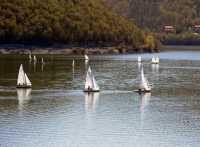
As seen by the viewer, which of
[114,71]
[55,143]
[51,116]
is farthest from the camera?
[114,71]

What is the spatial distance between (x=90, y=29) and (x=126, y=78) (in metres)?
98.2

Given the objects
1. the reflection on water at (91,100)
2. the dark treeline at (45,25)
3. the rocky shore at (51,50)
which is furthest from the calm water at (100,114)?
the dark treeline at (45,25)

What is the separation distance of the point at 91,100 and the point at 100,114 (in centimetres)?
874

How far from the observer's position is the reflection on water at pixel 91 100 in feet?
216

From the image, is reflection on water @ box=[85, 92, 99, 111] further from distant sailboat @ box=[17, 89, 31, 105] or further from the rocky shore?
the rocky shore

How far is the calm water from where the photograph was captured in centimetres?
5031

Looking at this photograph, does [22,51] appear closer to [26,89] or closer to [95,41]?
[95,41]

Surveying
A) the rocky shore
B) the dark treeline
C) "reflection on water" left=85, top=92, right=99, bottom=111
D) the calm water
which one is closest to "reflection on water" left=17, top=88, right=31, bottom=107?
the calm water

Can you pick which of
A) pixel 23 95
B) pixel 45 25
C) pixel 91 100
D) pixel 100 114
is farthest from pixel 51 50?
pixel 100 114

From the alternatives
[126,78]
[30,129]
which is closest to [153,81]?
[126,78]

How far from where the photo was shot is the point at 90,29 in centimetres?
19500

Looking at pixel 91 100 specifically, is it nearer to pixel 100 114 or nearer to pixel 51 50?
pixel 100 114

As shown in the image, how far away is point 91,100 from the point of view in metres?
70.4

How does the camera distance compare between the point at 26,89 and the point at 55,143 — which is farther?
the point at 26,89
